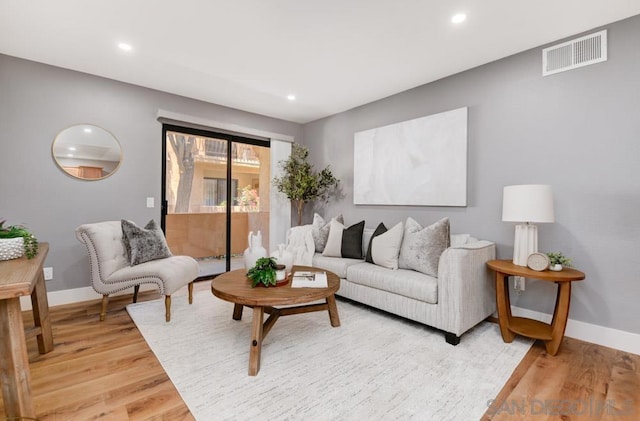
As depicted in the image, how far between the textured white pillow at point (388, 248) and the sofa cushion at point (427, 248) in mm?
88

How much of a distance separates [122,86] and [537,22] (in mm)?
4108

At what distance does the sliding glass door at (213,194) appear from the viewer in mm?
3926

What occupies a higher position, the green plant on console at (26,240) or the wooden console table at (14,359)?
the green plant on console at (26,240)

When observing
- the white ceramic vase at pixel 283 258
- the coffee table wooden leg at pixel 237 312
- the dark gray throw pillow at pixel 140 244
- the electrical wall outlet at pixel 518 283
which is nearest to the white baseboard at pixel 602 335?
the electrical wall outlet at pixel 518 283

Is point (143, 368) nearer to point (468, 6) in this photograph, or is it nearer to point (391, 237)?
point (391, 237)

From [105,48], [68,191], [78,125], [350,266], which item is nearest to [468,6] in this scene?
[350,266]

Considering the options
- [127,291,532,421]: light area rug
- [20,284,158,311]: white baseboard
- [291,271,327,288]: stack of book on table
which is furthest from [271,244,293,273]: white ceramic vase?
[20,284,158,311]: white baseboard

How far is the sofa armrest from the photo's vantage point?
2.26 meters

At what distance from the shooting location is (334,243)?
11.6ft

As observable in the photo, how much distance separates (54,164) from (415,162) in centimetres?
388

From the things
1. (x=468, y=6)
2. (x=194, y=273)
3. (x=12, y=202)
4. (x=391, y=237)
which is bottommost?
(x=194, y=273)

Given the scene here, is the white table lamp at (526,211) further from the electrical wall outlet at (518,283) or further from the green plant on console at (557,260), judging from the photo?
the electrical wall outlet at (518,283)

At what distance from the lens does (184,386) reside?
5.70 feet

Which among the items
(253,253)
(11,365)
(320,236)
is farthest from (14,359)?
(320,236)
